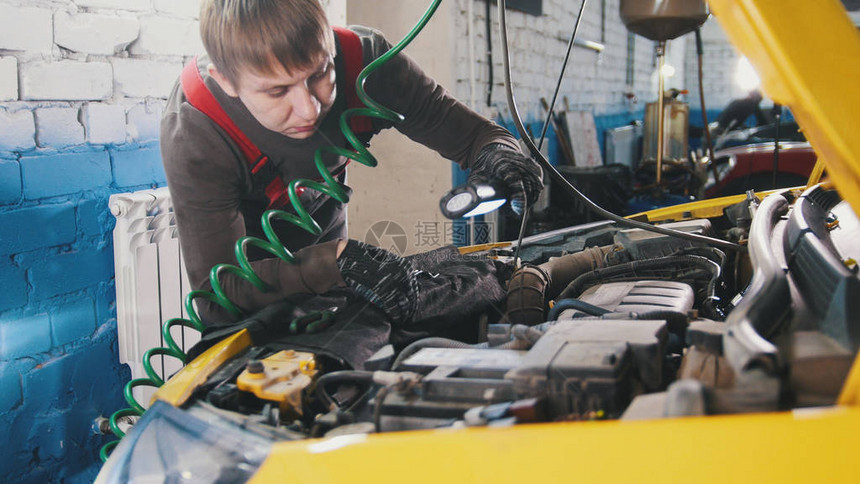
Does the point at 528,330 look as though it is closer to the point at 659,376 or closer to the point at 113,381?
the point at 659,376

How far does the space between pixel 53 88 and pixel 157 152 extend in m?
0.35

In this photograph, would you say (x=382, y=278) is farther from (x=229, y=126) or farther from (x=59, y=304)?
(x=59, y=304)

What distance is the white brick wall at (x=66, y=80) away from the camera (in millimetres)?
1785

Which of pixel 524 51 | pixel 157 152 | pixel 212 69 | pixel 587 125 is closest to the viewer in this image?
pixel 212 69

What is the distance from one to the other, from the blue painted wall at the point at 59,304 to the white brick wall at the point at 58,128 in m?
0.03

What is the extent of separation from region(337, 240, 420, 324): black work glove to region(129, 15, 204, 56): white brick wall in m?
0.93

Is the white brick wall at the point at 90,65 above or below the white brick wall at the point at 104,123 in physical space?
above

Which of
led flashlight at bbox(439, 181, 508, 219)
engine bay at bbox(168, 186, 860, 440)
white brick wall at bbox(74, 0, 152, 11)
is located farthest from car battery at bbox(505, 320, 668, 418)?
white brick wall at bbox(74, 0, 152, 11)

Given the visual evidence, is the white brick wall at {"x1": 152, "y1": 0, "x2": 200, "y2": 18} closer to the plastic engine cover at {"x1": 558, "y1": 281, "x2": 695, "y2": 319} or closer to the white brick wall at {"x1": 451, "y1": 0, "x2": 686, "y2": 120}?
the plastic engine cover at {"x1": 558, "y1": 281, "x2": 695, "y2": 319}

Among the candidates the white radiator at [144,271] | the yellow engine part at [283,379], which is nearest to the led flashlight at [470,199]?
the yellow engine part at [283,379]

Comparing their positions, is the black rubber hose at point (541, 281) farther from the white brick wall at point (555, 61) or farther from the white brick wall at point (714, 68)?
the white brick wall at point (714, 68)

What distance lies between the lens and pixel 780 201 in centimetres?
175

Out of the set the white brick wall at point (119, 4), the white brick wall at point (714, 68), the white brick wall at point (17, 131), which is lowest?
the white brick wall at point (17, 131)

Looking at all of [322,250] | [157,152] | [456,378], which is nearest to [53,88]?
[157,152]
